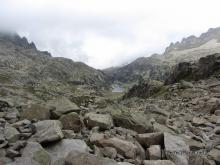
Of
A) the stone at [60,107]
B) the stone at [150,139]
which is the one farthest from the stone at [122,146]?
the stone at [60,107]

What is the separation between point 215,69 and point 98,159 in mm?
53010

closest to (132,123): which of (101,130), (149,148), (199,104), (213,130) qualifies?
(101,130)

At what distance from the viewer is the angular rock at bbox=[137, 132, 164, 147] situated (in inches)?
632

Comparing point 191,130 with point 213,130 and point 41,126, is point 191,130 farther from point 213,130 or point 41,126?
point 41,126

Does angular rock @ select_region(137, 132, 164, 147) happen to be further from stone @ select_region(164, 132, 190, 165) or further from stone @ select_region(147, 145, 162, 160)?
stone @ select_region(147, 145, 162, 160)

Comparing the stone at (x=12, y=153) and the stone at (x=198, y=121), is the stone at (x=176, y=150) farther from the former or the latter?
the stone at (x=198, y=121)

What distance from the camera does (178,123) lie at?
74.7 feet

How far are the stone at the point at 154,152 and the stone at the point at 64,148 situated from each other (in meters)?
2.89

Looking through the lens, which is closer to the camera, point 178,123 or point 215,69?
point 178,123

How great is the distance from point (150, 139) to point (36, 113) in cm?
589

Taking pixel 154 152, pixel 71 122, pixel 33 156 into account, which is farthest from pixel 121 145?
pixel 33 156

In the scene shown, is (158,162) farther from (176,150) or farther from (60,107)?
(60,107)

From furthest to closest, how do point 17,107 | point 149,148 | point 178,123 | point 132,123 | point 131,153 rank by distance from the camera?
point 178,123, point 17,107, point 132,123, point 149,148, point 131,153

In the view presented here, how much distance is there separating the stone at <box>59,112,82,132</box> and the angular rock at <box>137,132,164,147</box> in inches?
121
